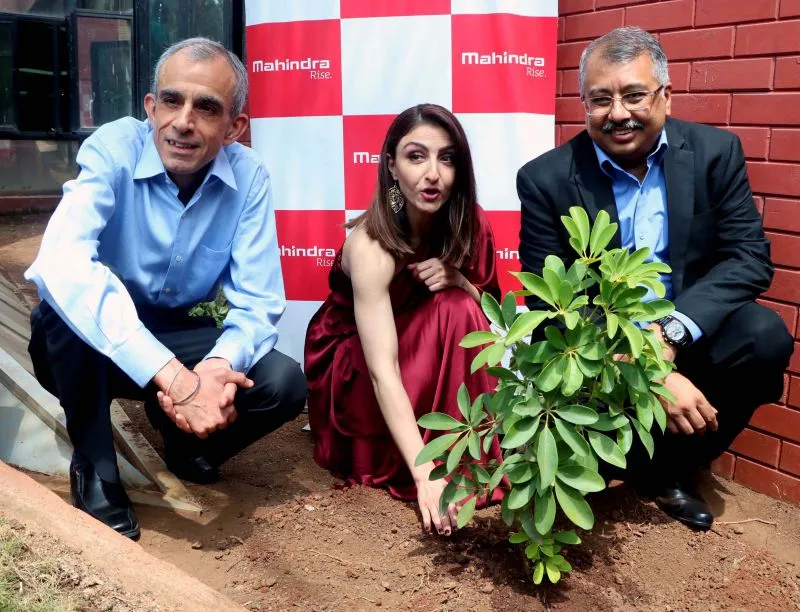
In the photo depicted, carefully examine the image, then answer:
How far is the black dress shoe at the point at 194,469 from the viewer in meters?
2.53

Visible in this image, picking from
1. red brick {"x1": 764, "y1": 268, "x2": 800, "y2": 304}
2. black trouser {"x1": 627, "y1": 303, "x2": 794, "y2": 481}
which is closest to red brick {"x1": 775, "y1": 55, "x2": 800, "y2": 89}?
red brick {"x1": 764, "y1": 268, "x2": 800, "y2": 304}

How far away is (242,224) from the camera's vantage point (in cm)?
242

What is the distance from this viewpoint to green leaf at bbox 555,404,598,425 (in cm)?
166

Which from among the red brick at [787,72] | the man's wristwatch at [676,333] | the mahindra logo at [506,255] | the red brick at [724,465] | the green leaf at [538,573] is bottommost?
the red brick at [724,465]

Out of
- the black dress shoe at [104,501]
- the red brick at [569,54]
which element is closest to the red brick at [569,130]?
the red brick at [569,54]

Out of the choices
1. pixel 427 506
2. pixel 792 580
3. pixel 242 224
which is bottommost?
pixel 792 580

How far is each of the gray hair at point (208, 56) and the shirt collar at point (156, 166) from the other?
0.42 ft

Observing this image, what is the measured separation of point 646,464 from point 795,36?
1.26 meters

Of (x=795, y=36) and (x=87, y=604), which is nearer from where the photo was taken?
(x=87, y=604)

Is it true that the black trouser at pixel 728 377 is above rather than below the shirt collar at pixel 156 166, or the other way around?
below

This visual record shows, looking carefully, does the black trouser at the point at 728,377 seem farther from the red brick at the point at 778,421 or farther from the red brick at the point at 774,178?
the red brick at the point at 774,178

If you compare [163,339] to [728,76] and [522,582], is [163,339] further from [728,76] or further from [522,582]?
[728,76]

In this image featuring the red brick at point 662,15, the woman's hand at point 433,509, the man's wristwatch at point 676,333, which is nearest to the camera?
→ the woman's hand at point 433,509

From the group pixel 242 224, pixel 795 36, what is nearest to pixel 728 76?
pixel 795 36
